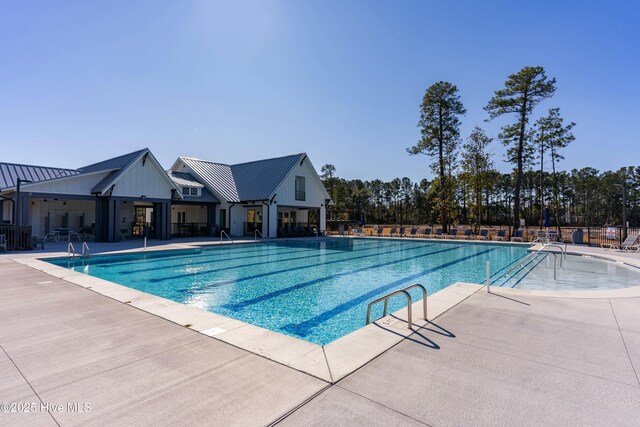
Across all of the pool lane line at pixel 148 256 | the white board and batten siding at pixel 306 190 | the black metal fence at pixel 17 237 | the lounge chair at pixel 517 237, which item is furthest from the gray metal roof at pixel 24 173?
the lounge chair at pixel 517 237

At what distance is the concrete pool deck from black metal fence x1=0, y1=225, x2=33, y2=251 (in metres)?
13.8

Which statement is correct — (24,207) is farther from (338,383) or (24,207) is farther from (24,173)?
(338,383)

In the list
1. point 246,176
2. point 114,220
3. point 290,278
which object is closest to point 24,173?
point 114,220

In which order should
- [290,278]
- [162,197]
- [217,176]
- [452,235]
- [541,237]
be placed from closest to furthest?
[290,278] < [162,197] < [541,237] < [452,235] < [217,176]

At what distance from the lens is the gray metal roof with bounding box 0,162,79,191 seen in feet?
61.0

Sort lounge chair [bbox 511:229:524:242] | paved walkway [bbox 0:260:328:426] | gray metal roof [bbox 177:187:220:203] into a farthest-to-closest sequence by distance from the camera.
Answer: gray metal roof [bbox 177:187:220:203], lounge chair [bbox 511:229:524:242], paved walkway [bbox 0:260:328:426]

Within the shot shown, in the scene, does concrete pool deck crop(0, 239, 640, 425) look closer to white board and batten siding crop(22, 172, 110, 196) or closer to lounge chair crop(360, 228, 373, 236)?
white board and batten siding crop(22, 172, 110, 196)

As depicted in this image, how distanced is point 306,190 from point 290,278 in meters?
17.5

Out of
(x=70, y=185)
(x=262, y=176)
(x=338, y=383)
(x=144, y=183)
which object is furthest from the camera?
(x=262, y=176)

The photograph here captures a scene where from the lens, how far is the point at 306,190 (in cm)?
2769

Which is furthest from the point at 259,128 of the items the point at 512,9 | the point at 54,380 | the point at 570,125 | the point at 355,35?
the point at 570,125

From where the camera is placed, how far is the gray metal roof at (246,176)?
25.2 meters

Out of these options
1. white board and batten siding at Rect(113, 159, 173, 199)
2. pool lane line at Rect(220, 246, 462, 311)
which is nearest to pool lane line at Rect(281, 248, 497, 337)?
pool lane line at Rect(220, 246, 462, 311)

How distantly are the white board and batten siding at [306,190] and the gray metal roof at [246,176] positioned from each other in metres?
0.70
